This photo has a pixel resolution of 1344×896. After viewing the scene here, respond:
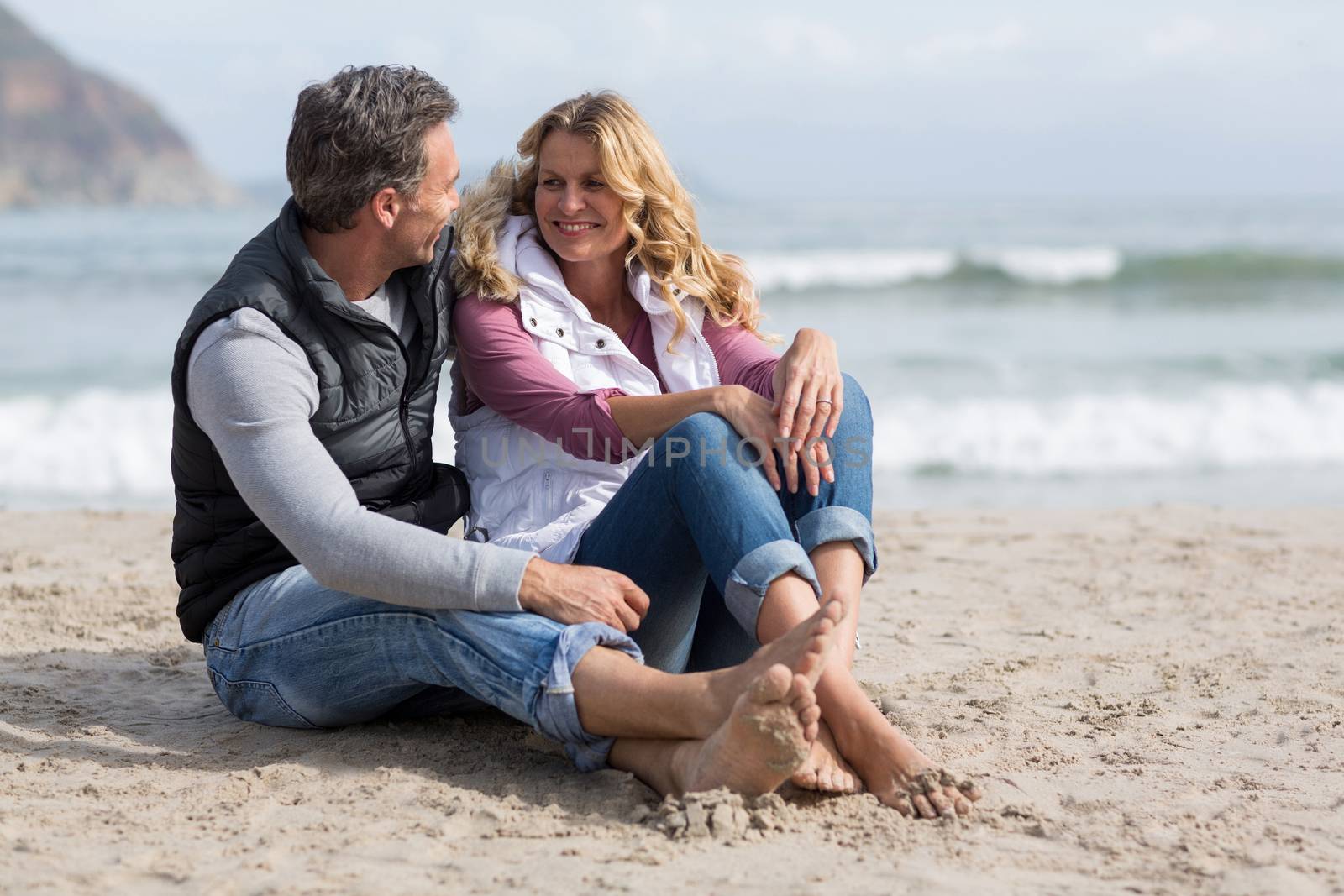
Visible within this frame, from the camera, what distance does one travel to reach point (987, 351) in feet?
38.7

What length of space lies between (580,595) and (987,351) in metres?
9.92

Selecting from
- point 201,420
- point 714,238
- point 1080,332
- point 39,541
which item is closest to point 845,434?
point 201,420

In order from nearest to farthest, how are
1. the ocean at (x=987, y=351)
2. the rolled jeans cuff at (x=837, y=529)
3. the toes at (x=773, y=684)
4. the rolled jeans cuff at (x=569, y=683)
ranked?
the toes at (x=773, y=684)
the rolled jeans cuff at (x=569, y=683)
the rolled jeans cuff at (x=837, y=529)
the ocean at (x=987, y=351)

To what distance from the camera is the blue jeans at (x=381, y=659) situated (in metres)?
2.41

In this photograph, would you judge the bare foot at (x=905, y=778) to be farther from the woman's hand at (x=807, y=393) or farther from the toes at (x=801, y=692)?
the woman's hand at (x=807, y=393)

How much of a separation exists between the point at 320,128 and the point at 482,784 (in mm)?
1411

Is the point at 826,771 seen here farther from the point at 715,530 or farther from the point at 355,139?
the point at 355,139

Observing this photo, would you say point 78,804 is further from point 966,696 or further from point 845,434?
point 966,696

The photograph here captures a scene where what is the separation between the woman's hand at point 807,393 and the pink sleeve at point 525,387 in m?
0.41

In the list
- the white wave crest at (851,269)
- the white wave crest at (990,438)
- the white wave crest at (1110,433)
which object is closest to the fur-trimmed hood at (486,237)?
the white wave crest at (990,438)

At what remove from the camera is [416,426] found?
9.51ft

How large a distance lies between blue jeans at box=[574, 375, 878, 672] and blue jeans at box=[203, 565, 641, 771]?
0.26m

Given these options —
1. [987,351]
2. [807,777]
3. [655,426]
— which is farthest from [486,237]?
[987,351]

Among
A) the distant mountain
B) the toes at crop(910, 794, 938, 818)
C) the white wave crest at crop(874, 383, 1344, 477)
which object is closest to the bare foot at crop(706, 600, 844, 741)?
the toes at crop(910, 794, 938, 818)
